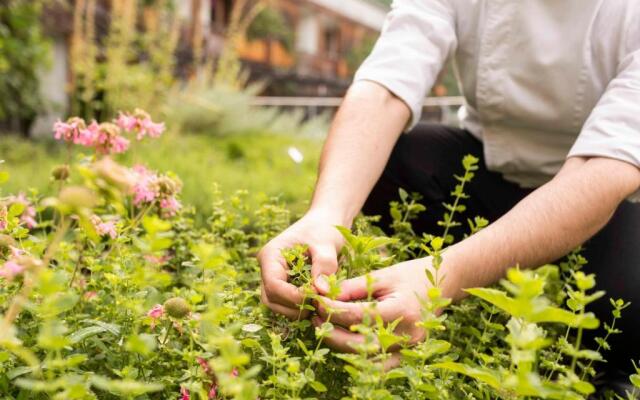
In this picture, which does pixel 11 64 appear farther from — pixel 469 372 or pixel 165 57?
pixel 469 372

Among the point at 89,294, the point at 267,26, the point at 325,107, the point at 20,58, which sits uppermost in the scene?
the point at 89,294

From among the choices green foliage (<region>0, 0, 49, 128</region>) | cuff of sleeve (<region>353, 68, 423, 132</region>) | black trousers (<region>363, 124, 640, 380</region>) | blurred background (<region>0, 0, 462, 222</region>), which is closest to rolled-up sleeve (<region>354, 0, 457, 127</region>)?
cuff of sleeve (<region>353, 68, 423, 132</region>)

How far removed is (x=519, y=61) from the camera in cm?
173

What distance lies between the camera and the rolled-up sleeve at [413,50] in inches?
65.0

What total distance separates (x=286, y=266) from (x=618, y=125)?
0.70m

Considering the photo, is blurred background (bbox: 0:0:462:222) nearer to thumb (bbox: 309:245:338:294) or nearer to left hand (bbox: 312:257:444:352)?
thumb (bbox: 309:245:338:294)

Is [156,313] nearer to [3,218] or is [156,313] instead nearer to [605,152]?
[3,218]

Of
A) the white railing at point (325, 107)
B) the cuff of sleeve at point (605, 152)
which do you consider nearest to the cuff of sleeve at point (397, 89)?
the cuff of sleeve at point (605, 152)

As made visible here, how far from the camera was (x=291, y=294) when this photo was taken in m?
1.02

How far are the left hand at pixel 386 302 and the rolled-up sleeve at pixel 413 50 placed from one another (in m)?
0.66

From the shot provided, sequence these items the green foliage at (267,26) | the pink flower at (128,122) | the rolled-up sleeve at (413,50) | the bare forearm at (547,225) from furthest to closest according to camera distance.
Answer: the green foliage at (267,26), the rolled-up sleeve at (413,50), the pink flower at (128,122), the bare forearm at (547,225)

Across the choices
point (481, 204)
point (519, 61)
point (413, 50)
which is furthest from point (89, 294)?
point (519, 61)

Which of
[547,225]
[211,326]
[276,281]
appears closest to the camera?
[211,326]

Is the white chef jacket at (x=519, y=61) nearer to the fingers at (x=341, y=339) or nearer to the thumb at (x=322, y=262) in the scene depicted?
the thumb at (x=322, y=262)
